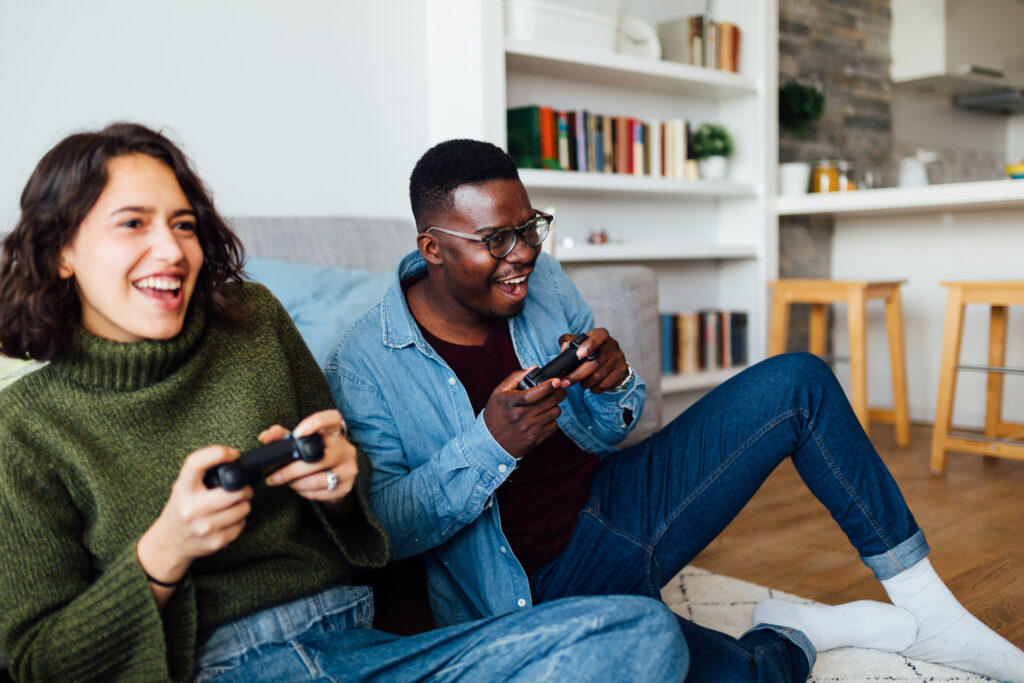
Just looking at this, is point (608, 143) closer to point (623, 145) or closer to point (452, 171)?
point (623, 145)

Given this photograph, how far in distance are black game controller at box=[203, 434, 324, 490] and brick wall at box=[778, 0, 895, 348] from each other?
347 centimetres

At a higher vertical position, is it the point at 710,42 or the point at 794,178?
the point at 710,42

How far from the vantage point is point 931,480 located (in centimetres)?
286

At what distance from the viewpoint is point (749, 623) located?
1758mm

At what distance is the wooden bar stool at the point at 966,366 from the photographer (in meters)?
2.83

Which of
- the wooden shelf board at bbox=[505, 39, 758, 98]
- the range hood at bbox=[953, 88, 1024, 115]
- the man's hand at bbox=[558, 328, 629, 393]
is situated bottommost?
the man's hand at bbox=[558, 328, 629, 393]

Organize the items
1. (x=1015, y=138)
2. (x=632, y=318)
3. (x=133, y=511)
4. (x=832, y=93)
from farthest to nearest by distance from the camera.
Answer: (x=1015, y=138), (x=832, y=93), (x=632, y=318), (x=133, y=511)

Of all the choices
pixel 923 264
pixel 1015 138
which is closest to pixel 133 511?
pixel 923 264

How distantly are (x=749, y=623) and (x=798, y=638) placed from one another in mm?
312

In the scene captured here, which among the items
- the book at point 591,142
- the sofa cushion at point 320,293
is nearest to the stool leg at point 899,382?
the book at point 591,142

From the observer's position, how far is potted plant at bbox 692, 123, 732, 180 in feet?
12.0

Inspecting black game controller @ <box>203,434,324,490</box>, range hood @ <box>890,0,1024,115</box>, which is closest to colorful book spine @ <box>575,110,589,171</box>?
range hood @ <box>890,0,1024,115</box>

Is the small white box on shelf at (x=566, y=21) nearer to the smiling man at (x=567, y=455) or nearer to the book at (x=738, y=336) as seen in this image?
the book at (x=738, y=336)

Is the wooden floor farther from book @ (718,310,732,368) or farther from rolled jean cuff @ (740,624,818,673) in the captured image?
book @ (718,310,732,368)
